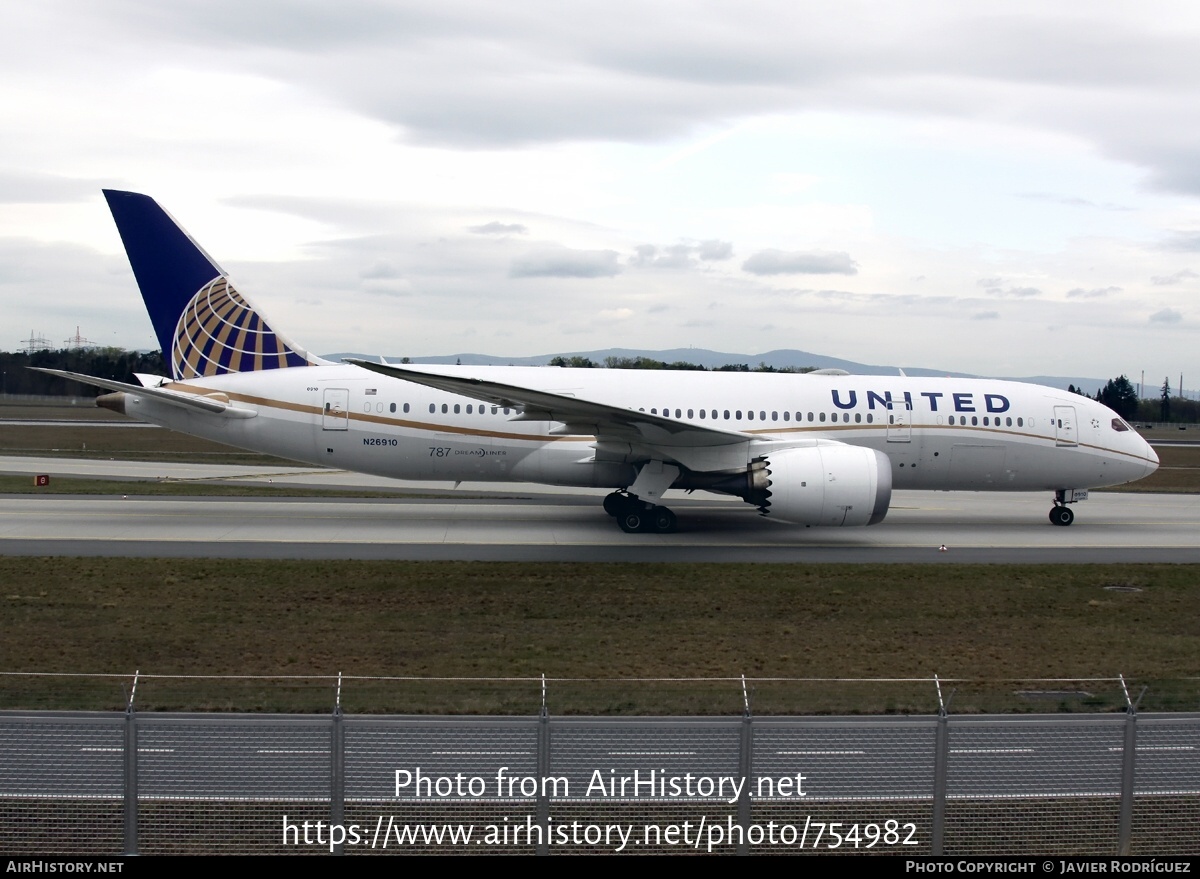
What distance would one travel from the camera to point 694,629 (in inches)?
576

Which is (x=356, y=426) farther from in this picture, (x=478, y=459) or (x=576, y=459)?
(x=576, y=459)

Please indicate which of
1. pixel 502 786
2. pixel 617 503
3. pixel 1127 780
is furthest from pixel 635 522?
pixel 502 786

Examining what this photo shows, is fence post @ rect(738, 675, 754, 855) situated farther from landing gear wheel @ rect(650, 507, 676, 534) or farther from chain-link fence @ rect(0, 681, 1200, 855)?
landing gear wheel @ rect(650, 507, 676, 534)

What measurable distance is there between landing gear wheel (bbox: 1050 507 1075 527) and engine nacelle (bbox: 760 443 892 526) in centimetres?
847

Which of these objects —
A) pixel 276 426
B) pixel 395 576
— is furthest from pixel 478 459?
pixel 395 576

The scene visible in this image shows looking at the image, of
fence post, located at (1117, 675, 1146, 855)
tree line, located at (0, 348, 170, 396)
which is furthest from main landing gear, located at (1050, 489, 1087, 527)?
tree line, located at (0, 348, 170, 396)

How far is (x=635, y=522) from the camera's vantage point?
23484 mm

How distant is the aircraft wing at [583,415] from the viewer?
20281mm

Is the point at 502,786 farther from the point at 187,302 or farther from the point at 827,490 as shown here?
the point at 187,302

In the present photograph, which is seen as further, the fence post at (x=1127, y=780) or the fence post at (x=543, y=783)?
the fence post at (x=1127, y=780)

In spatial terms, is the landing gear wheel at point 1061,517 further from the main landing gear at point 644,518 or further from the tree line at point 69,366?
the tree line at point 69,366

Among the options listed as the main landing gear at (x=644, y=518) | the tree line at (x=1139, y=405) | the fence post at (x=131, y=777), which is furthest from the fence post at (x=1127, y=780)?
the tree line at (x=1139, y=405)

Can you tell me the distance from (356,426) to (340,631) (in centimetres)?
1107

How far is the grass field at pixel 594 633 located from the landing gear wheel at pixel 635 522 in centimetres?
421
